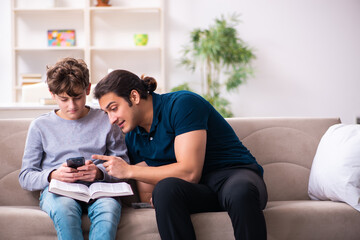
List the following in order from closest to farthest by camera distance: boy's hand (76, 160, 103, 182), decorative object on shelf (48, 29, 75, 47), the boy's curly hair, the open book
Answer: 1. the open book
2. boy's hand (76, 160, 103, 182)
3. the boy's curly hair
4. decorative object on shelf (48, 29, 75, 47)

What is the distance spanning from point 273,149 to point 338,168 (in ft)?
1.26

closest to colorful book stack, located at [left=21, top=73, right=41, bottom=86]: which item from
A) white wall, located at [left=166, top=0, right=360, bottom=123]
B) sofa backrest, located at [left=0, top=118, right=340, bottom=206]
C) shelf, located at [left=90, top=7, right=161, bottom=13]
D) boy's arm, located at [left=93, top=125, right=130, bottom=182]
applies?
shelf, located at [left=90, top=7, right=161, bottom=13]

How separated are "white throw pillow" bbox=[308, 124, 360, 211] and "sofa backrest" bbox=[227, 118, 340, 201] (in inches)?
2.9

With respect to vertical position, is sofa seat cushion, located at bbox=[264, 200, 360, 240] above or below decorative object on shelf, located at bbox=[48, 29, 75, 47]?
below

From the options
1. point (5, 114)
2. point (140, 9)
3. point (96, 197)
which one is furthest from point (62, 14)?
point (96, 197)

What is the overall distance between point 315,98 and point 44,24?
148 inches

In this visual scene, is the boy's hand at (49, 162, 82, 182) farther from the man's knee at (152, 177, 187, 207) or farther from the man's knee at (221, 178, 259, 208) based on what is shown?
the man's knee at (221, 178, 259, 208)

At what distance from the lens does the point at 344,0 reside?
573cm

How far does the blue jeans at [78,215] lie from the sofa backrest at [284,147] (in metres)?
0.79

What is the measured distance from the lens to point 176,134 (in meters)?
1.73

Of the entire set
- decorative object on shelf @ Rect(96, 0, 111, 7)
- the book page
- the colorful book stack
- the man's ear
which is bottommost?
the book page

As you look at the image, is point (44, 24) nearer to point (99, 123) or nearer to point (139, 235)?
point (99, 123)

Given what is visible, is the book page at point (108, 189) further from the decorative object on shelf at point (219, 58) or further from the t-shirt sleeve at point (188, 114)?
the decorative object on shelf at point (219, 58)

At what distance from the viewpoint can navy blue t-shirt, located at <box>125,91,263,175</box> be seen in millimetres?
1755
